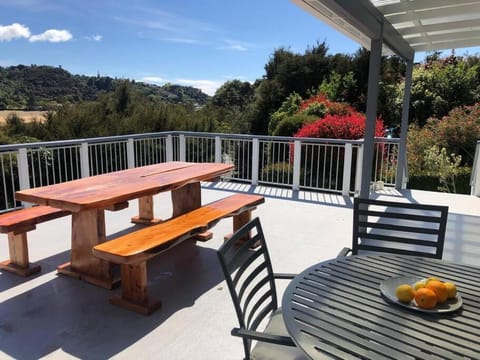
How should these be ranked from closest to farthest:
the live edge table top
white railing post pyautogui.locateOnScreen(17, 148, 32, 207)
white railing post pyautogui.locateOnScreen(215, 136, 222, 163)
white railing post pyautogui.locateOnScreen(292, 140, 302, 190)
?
the live edge table top → white railing post pyautogui.locateOnScreen(17, 148, 32, 207) → white railing post pyautogui.locateOnScreen(292, 140, 302, 190) → white railing post pyautogui.locateOnScreen(215, 136, 222, 163)

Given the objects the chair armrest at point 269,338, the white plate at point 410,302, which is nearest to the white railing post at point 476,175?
the white plate at point 410,302

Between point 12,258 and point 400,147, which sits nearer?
point 12,258

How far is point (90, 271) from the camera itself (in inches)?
128

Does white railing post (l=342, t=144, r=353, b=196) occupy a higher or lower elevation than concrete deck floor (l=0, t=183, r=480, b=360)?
higher

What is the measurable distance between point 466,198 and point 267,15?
15.7m

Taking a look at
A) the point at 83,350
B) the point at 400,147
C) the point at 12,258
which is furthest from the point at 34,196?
the point at 400,147

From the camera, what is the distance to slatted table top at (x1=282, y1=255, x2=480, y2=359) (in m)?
1.27

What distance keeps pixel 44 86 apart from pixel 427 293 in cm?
1952

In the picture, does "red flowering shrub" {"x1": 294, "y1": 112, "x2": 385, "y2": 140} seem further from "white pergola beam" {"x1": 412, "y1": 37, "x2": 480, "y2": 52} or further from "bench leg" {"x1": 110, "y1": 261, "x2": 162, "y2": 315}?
"bench leg" {"x1": 110, "y1": 261, "x2": 162, "y2": 315}

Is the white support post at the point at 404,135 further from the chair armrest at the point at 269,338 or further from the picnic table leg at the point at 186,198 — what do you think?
the chair armrest at the point at 269,338

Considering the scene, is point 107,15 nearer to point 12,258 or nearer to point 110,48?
point 110,48

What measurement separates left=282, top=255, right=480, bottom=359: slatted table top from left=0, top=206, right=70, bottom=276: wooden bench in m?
2.49

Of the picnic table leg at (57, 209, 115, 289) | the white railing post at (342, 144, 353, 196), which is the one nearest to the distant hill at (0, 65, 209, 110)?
the white railing post at (342, 144, 353, 196)

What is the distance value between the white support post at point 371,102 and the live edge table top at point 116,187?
5.53 feet
